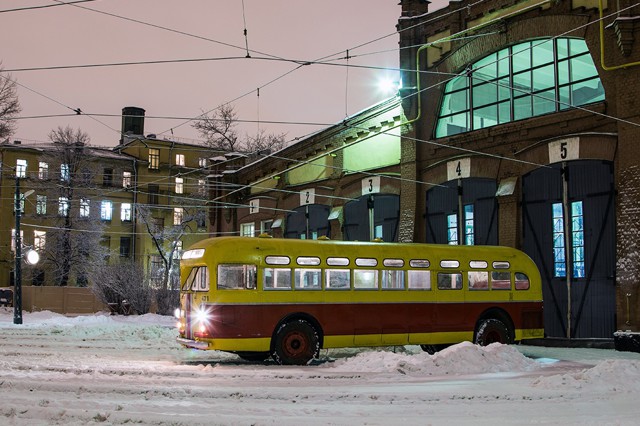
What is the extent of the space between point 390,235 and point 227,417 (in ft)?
66.1

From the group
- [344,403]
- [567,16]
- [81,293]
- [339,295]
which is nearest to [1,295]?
[81,293]

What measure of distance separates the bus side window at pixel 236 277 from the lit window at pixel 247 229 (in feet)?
67.3

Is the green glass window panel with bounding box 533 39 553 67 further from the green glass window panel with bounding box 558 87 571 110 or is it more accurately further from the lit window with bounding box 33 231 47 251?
the lit window with bounding box 33 231 47 251

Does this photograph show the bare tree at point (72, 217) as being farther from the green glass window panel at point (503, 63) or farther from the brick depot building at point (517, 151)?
the green glass window panel at point (503, 63)

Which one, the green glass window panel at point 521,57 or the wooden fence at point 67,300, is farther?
the wooden fence at point 67,300

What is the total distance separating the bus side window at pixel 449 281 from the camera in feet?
61.4

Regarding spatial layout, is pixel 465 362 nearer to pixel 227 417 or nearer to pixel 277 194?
pixel 227 417

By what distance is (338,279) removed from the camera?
17.3 meters

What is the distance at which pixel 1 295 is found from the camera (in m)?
44.1

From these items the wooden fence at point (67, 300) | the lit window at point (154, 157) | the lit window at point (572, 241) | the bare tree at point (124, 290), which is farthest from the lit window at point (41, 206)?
→ the lit window at point (572, 241)

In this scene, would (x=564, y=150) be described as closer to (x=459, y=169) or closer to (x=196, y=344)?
(x=459, y=169)

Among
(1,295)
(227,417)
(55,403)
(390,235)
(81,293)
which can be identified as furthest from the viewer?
(1,295)

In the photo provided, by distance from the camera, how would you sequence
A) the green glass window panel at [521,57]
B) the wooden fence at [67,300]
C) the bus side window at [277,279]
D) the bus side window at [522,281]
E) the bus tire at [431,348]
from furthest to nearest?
the wooden fence at [67,300] < the green glass window panel at [521,57] < the bus side window at [522,281] < the bus tire at [431,348] < the bus side window at [277,279]

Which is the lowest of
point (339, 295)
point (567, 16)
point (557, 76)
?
point (339, 295)
